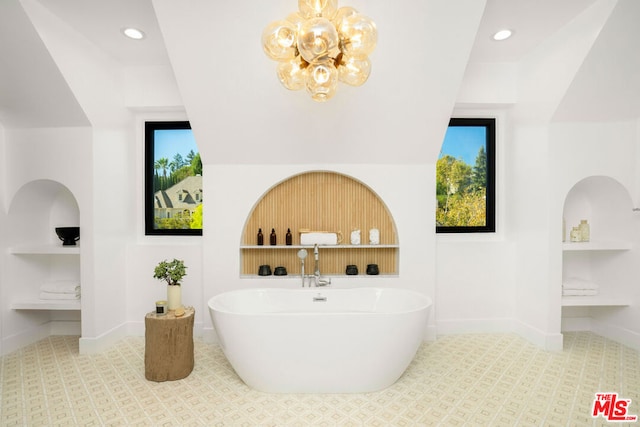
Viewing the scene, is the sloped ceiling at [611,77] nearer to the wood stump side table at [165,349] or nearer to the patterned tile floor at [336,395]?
the patterned tile floor at [336,395]

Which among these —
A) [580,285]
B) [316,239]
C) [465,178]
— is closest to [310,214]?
[316,239]

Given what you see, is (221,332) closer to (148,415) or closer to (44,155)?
(148,415)

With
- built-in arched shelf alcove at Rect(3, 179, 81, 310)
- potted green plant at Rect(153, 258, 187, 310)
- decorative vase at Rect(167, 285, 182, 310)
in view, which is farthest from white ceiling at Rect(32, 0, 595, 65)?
decorative vase at Rect(167, 285, 182, 310)

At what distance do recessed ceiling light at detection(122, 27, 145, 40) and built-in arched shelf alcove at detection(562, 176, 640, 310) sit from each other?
414cm

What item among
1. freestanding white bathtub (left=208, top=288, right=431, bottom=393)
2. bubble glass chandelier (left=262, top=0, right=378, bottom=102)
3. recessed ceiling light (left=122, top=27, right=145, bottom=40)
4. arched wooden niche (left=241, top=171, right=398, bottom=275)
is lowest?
freestanding white bathtub (left=208, top=288, right=431, bottom=393)

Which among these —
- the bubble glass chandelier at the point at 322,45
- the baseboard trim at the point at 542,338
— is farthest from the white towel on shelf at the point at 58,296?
the baseboard trim at the point at 542,338

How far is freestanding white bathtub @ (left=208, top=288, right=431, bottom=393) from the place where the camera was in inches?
101

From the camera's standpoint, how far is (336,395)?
2641mm

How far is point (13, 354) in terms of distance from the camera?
3.31 m

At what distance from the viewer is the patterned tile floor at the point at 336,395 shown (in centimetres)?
235

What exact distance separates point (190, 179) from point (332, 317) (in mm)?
2342

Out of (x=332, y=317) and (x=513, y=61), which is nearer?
(x=332, y=317)

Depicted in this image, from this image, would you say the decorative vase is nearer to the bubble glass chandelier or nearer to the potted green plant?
the potted green plant

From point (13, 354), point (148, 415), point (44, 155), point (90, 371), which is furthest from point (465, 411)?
point (44, 155)
